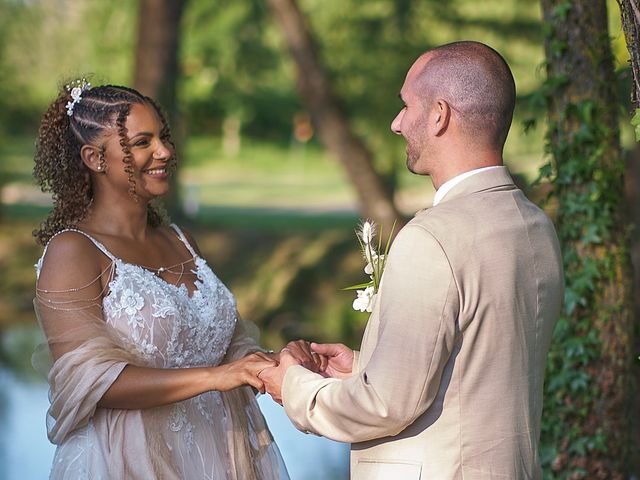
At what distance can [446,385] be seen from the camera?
2.47m

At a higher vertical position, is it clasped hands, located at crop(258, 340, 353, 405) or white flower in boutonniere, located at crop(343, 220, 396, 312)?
white flower in boutonniere, located at crop(343, 220, 396, 312)

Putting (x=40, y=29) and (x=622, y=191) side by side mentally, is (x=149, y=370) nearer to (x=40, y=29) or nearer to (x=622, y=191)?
(x=622, y=191)

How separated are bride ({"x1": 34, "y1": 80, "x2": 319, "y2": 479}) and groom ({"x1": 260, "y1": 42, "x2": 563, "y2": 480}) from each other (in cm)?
55

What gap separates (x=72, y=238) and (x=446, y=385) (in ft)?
4.45

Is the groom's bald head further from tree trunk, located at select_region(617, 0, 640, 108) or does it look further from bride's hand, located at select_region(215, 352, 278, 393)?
bride's hand, located at select_region(215, 352, 278, 393)

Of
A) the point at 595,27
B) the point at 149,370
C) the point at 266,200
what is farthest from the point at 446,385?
the point at 266,200

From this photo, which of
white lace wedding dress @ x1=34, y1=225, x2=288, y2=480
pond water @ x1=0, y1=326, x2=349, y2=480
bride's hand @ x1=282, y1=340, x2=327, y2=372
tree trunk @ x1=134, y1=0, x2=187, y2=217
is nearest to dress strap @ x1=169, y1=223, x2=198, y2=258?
white lace wedding dress @ x1=34, y1=225, x2=288, y2=480

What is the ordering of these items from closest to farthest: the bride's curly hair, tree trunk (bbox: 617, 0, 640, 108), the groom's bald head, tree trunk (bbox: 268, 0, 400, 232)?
1. the groom's bald head
2. tree trunk (bbox: 617, 0, 640, 108)
3. the bride's curly hair
4. tree trunk (bbox: 268, 0, 400, 232)

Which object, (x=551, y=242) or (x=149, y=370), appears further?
(x=149, y=370)

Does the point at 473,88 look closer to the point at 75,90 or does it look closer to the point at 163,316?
the point at 163,316

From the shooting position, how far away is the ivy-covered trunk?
4711mm

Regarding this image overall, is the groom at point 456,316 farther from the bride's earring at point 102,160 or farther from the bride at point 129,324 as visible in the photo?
the bride's earring at point 102,160

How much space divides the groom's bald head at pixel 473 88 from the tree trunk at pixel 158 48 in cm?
1095

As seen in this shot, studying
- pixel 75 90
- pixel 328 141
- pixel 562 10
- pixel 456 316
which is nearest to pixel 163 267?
pixel 75 90
